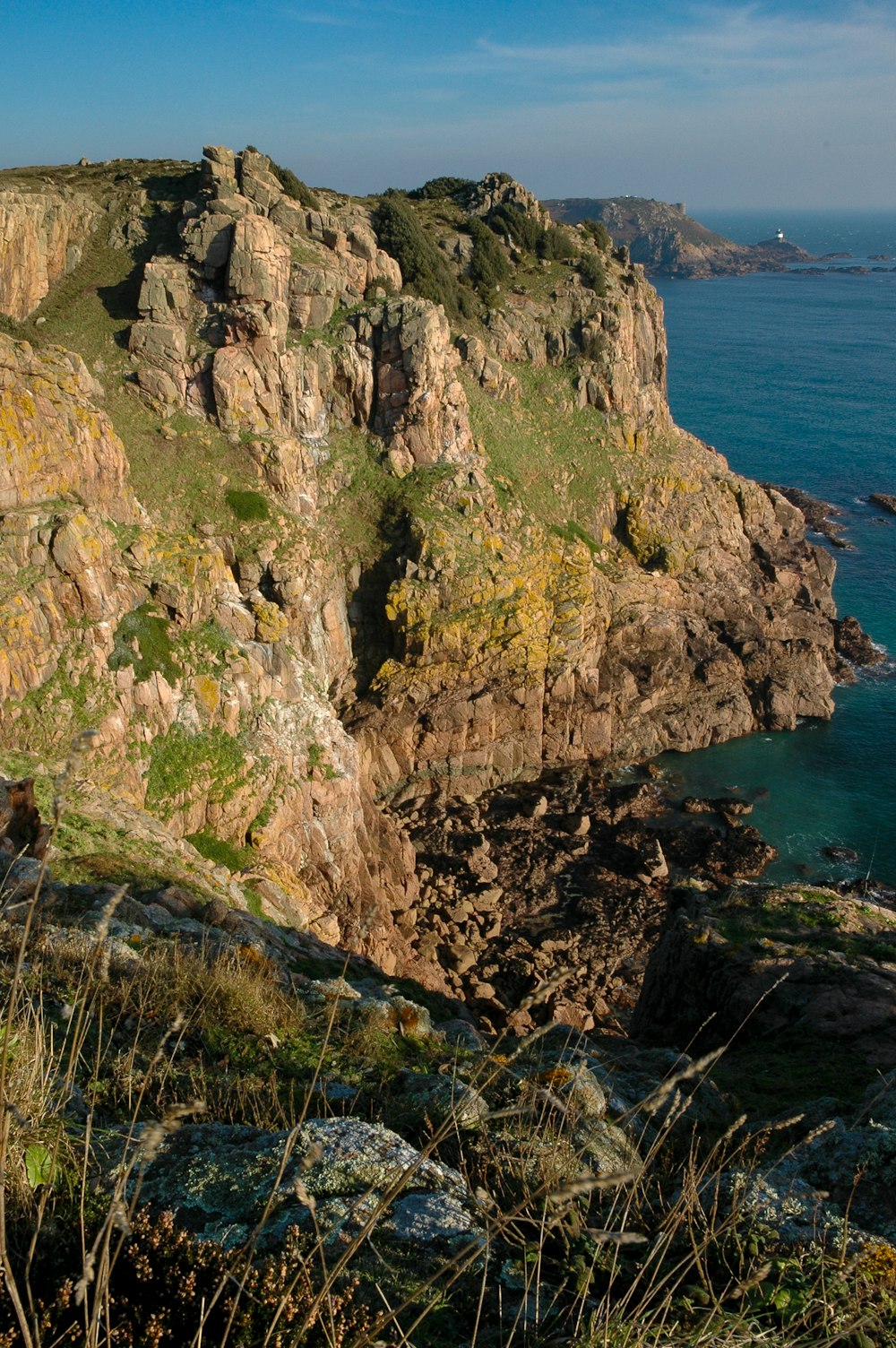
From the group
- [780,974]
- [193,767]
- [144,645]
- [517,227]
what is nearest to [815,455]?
[517,227]

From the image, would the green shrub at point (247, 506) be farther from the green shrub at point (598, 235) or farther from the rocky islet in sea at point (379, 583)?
the green shrub at point (598, 235)

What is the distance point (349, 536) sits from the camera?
115 feet

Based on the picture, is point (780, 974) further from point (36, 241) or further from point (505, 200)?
point (505, 200)

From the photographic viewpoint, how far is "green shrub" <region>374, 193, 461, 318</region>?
41.4 m

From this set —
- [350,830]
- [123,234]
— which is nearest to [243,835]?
[350,830]

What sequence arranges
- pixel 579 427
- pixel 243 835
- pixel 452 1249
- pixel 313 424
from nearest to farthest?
1. pixel 452 1249
2. pixel 243 835
3. pixel 313 424
4. pixel 579 427

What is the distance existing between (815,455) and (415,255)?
47278mm

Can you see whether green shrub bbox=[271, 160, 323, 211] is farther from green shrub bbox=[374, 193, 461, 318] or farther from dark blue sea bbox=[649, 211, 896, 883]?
dark blue sea bbox=[649, 211, 896, 883]

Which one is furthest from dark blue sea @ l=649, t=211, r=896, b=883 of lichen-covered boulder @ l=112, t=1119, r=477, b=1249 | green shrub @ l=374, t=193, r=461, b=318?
lichen-covered boulder @ l=112, t=1119, r=477, b=1249

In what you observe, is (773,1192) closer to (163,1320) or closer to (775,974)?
(163,1320)

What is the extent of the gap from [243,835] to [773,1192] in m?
20.4

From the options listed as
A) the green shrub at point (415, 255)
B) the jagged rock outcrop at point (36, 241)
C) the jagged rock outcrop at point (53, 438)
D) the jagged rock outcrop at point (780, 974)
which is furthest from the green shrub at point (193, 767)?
the green shrub at point (415, 255)

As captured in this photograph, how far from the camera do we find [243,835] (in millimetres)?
24266

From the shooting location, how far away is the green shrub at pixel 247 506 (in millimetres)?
31156
